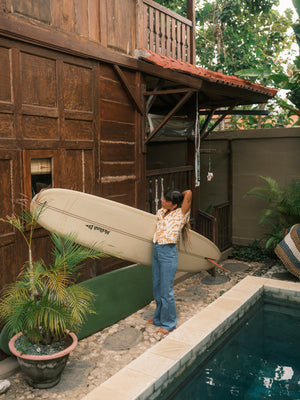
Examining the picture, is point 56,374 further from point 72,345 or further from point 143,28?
point 143,28

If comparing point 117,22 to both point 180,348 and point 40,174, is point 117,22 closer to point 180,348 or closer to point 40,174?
point 40,174

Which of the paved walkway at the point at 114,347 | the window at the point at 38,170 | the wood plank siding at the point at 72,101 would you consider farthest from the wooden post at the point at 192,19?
the paved walkway at the point at 114,347

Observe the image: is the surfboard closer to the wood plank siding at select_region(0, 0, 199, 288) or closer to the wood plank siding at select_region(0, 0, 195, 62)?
the wood plank siding at select_region(0, 0, 199, 288)

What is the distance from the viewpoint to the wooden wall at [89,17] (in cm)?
463

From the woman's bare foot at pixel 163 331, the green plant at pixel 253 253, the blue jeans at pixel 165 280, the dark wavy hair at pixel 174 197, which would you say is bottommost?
the woman's bare foot at pixel 163 331

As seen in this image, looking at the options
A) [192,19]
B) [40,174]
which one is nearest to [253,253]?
[192,19]

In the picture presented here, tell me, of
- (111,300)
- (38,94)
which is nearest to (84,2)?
(38,94)

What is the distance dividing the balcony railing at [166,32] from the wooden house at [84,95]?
2 centimetres

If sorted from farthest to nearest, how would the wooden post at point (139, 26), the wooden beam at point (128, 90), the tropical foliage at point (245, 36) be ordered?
the tropical foliage at point (245, 36) < the wooden post at point (139, 26) < the wooden beam at point (128, 90)

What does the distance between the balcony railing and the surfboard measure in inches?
112

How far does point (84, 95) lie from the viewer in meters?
5.43

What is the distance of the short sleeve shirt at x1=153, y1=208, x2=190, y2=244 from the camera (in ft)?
16.6

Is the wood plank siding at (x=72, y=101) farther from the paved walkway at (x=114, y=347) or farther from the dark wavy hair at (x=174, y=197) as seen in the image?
the dark wavy hair at (x=174, y=197)

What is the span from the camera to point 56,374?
393cm
